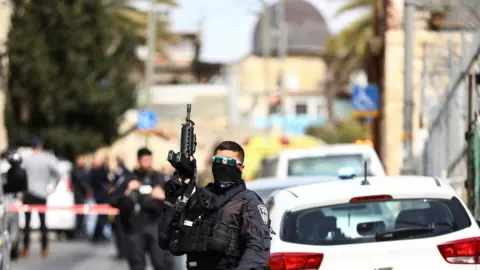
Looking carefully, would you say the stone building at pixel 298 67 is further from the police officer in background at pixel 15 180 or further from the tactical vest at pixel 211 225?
the tactical vest at pixel 211 225

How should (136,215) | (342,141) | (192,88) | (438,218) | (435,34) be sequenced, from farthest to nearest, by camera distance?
(342,141) < (192,88) < (435,34) < (136,215) < (438,218)

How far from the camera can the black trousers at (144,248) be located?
14.4 metres

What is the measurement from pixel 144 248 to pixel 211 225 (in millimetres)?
6576

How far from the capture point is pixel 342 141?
3073 inches

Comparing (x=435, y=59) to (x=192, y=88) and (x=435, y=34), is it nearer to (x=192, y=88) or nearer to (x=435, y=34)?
(x=435, y=34)

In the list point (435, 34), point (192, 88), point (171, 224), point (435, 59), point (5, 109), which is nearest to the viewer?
point (171, 224)

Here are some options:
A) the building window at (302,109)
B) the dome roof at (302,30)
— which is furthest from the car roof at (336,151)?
the building window at (302,109)

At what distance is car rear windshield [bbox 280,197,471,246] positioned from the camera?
9.18 m

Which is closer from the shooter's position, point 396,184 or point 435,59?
point 396,184

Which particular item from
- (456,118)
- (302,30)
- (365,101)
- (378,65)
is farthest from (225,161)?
(302,30)

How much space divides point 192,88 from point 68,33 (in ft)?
100

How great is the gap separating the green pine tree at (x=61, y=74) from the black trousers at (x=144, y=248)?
1029 inches

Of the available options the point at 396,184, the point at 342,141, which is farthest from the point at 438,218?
the point at 342,141

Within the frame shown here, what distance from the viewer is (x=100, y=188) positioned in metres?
30.4
